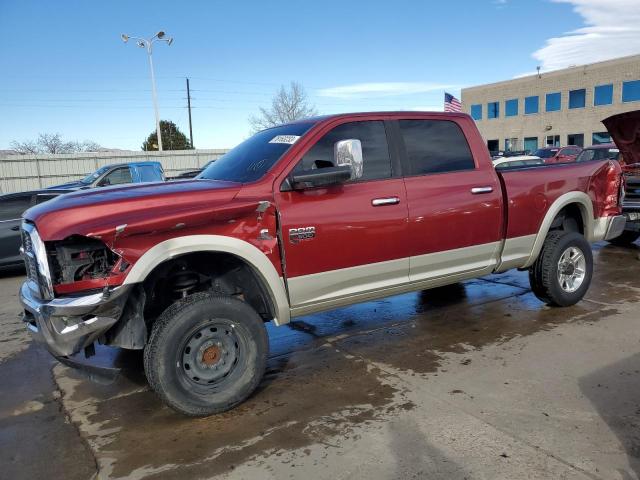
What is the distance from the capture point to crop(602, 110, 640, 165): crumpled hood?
31.9 ft

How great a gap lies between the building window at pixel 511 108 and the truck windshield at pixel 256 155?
54.1 metres

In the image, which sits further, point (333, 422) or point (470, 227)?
point (470, 227)

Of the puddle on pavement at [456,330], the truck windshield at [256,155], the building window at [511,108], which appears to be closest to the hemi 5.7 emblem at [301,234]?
the truck windshield at [256,155]

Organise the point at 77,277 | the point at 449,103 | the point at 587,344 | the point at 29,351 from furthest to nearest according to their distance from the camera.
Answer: the point at 449,103 < the point at 29,351 < the point at 587,344 < the point at 77,277

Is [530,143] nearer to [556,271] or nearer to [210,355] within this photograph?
[556,271]

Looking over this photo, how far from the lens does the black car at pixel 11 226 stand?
30.0 ft

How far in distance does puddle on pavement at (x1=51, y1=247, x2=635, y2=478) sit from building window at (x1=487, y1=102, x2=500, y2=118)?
173 feet

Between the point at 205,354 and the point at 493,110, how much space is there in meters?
57.4

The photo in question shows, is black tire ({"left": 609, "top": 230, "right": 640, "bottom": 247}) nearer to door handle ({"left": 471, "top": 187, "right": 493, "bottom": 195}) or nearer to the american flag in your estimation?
door handle ({"left": 471, "top": 187, "right": 493, "bottom": 195})

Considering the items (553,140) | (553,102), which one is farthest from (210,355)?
(553,102)

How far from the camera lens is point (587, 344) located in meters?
4.81

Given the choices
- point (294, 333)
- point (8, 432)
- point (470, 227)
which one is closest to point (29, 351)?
point (8, 432)

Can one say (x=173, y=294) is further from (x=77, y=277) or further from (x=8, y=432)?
(x=8, y=432)

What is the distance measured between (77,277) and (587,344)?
14.1 feet
